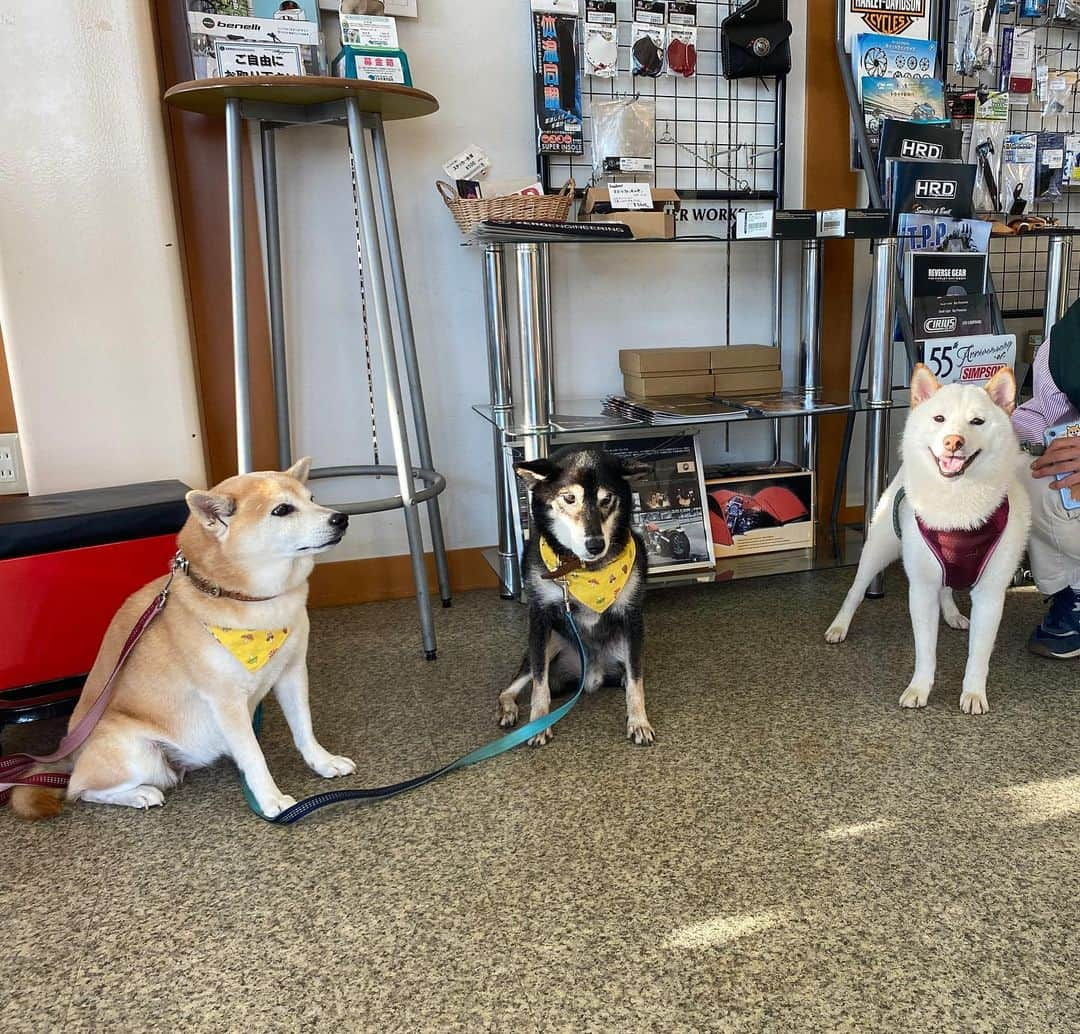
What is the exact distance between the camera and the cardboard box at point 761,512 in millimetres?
2900

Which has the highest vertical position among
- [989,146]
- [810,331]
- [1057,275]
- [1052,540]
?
[989,146]

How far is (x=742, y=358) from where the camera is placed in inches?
112

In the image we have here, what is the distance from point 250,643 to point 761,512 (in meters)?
1.89

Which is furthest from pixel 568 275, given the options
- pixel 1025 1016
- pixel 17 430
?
pixel 1025 1016

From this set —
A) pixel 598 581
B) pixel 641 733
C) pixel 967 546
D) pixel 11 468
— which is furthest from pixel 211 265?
pixel 967 546

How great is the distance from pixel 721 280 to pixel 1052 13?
5.31 feet

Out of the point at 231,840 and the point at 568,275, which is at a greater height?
the point at 568,275

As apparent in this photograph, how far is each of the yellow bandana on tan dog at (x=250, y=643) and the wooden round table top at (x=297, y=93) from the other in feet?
4.35

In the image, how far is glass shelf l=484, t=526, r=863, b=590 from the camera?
2747mm

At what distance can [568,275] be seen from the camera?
116 inches

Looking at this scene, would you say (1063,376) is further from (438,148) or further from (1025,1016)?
(438,148)

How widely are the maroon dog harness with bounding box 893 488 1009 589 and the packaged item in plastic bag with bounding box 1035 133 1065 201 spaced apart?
2.04 meters

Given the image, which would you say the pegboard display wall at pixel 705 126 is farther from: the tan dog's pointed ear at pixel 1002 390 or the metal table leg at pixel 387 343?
the tan dog's pointed ear at pixel 1002 390

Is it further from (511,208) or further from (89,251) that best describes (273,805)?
(511,208)
